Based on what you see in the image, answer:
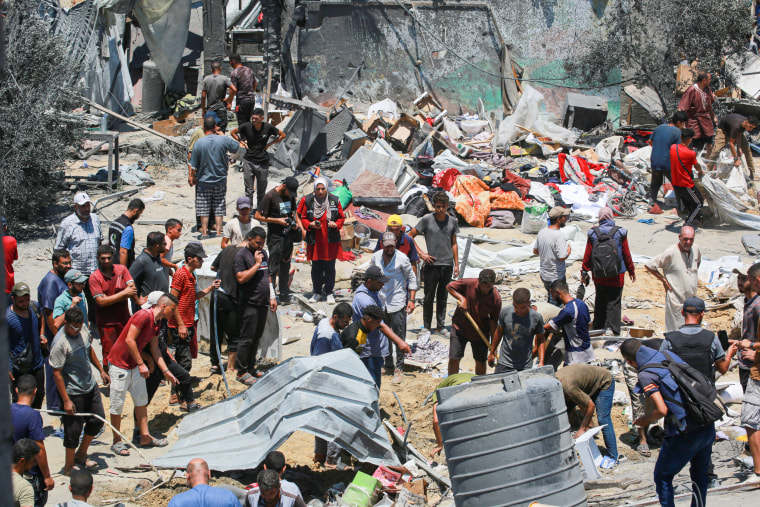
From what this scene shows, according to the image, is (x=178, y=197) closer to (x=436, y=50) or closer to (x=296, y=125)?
(x=296, y=125)

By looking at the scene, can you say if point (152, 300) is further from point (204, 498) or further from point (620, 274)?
point (620, 274)

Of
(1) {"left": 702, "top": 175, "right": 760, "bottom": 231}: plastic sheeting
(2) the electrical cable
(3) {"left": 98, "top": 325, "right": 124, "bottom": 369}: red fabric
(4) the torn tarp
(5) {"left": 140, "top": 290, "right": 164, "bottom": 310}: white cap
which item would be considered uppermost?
(2) the electrical cable

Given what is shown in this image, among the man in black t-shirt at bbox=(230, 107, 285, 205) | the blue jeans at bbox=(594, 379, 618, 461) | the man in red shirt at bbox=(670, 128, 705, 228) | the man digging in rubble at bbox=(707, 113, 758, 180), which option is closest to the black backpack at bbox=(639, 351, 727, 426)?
the blue jeans at bbox=(594, 379, 618, 461)

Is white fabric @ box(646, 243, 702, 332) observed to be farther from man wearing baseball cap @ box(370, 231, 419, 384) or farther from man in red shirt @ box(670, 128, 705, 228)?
man in red shirt @ box(670, 128, 705, 228)

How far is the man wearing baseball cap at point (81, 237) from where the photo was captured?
25.3 feet

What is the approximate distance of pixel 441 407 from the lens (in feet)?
16.1

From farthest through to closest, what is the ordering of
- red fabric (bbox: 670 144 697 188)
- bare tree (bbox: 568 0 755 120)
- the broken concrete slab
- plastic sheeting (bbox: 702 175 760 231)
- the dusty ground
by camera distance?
the broken concrete slab < bare tree (bbox: 568 0 755 120) < plastic sheeting (bbox: 702 175 760 231) < red fabric (bbox: 670 144 697 188) < the dusty ground

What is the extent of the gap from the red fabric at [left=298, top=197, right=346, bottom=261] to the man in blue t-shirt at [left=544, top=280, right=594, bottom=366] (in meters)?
3.40

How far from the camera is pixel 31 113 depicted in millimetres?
11336

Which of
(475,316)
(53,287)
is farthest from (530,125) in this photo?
(53,287)

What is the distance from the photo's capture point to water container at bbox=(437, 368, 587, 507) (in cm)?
488

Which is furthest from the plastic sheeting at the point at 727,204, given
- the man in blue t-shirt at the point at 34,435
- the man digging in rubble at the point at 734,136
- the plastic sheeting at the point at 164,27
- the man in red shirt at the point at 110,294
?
the plastic sheeting at the point at 164,27

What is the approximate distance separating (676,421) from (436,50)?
15418 millimetres

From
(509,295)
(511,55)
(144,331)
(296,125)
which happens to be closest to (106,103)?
(296,125)
